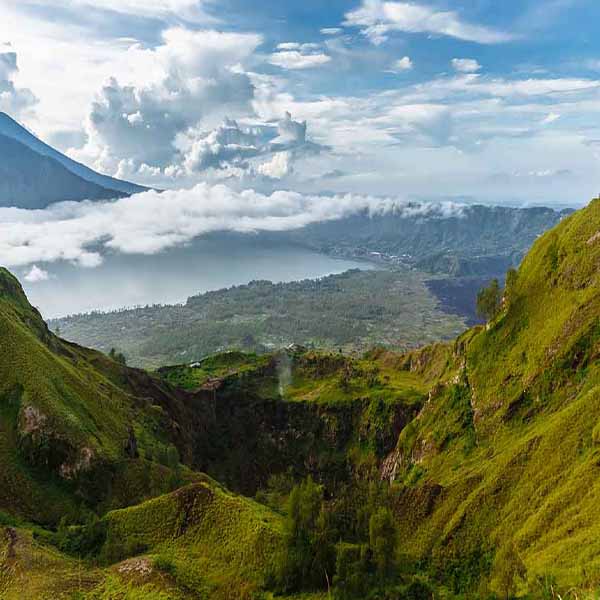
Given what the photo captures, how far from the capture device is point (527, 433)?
58031 millimetres

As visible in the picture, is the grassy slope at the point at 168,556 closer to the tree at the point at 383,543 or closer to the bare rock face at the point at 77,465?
the tree at the point at 383,543

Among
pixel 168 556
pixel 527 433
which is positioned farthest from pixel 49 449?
pixel 527 433

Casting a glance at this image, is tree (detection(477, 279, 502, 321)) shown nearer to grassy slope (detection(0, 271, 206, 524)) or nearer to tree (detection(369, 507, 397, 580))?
tree (detection(369, 507, 397, 580))

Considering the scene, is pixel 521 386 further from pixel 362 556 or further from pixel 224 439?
pixel 224 439

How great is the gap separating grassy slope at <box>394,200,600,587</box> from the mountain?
0.21 m

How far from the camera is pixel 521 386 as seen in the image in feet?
215

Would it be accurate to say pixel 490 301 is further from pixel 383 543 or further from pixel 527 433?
pixel 383 543

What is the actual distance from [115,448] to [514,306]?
198 feet

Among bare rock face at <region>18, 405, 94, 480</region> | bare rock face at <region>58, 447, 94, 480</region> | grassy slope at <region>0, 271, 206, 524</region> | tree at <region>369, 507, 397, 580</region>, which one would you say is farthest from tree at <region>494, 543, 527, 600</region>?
bare rock face at <region>18, 405, 94, 480</region>

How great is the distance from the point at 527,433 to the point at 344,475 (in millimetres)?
49944

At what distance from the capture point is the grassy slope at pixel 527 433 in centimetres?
4028

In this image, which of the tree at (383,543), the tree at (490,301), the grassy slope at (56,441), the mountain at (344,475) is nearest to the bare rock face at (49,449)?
the grassy slope at (56,441)

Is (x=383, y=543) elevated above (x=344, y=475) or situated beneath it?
elevated above

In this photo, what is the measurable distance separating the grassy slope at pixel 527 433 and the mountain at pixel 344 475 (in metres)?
0.21
